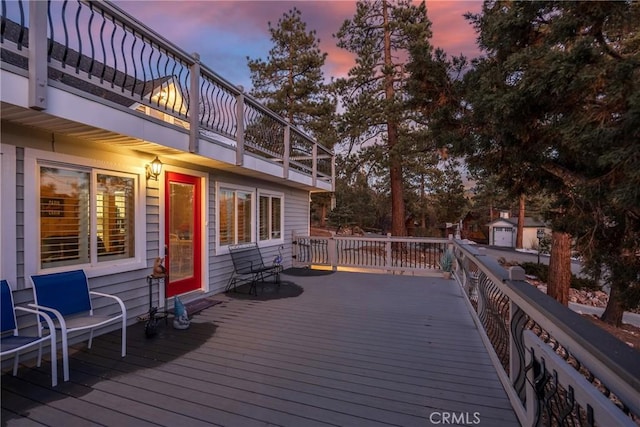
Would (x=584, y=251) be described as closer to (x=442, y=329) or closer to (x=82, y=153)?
(x=442, y=329)

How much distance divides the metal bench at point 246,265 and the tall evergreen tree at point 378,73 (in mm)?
7594

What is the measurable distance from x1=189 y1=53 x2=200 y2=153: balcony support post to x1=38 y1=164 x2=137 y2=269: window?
885mm

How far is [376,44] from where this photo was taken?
41.9 ft

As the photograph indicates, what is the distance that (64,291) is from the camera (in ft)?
9.96

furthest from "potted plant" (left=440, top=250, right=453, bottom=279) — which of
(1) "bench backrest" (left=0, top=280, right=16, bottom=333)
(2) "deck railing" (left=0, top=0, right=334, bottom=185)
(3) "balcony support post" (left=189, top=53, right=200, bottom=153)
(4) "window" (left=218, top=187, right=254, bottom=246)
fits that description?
(1) "bench backrest" (left=0, top=280, right=16, bottom=333)

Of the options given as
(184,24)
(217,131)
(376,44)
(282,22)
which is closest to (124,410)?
(217,131)

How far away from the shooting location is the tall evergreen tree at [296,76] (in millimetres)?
14977

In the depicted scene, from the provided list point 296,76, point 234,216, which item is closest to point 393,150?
point 296,76

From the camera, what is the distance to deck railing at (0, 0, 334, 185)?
2406mm

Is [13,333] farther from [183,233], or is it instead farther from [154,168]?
[183,233]

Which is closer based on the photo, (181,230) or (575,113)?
(575,113)

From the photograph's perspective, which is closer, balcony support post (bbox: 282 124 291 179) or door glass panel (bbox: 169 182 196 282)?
door glass panel (bbox: 169 182 196 282)

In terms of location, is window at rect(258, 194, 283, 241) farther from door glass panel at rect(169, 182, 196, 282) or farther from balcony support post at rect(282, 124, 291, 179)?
door glass panel at rect(169, 182, 196, 282)

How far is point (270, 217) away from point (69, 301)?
15.8 ft
